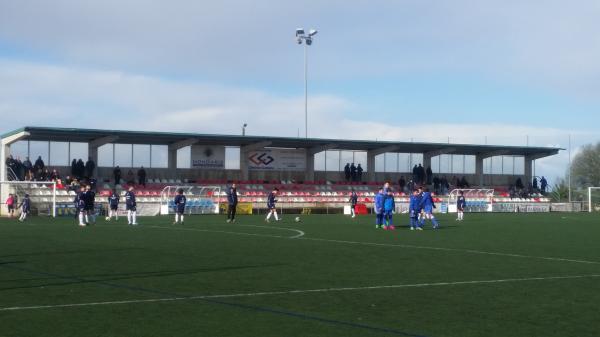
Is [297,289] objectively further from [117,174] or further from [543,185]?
[543,185]

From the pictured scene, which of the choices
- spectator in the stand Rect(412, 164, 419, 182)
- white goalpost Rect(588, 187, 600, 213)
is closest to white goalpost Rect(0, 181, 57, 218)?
spectator in the stand Rect(412, 164, 419, 182)

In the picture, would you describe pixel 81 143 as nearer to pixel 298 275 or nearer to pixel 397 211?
pixel 397 211

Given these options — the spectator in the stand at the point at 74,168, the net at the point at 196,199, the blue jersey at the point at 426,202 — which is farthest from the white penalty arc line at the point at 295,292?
the spectator in the stand at the point at 74,168

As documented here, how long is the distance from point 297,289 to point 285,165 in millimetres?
53672

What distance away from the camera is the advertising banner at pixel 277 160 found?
65.4 meters

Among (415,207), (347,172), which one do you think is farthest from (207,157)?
(415,207)

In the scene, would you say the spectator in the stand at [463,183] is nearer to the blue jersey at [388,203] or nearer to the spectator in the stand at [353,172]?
the spectator in the stand at [353,172]

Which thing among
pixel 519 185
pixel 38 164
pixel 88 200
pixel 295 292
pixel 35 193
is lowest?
pixel 295 292

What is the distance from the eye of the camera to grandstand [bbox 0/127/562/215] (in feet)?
187

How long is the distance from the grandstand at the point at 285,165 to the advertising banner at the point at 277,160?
0.28ft

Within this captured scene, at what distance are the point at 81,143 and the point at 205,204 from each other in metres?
11.8

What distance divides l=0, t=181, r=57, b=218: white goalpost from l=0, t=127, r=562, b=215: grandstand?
130 mm

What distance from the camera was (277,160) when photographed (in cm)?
6625

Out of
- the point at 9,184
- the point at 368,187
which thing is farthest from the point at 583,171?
the point at 9,184
